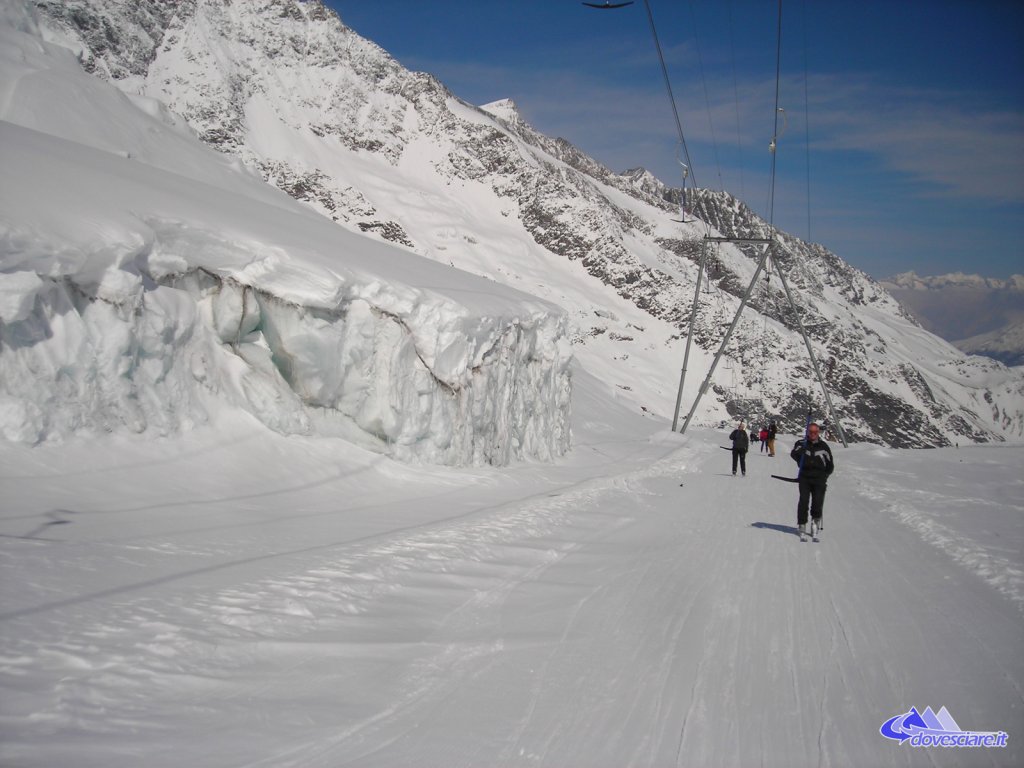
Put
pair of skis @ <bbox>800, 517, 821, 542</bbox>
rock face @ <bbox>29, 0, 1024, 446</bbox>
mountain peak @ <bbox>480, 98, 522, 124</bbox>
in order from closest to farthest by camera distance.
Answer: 1. pair of skis @ <bbox>800, 517, 821, 542</bbox>
2. rock face @ <bbox>29, 0, 1024, 446</bbox>
3. mountain peak @ <bbox>480, 98, 522, 124</bbox>

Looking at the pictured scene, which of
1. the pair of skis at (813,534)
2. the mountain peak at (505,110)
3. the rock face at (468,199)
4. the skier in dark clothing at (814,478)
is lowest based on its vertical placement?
the pair of skis at (813,534)

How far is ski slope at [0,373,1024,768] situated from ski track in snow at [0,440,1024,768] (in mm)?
22

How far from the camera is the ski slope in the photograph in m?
4.15

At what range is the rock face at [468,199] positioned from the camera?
264 feet

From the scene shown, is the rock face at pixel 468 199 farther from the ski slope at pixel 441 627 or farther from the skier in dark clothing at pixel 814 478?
the ski slope at pixel 441 627

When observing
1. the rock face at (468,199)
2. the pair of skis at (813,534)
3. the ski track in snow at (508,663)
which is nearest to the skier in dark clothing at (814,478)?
the pair of skis at (813,534)

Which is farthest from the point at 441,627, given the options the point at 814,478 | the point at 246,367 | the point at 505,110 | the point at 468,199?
the point at 505,110

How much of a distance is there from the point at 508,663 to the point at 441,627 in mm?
845

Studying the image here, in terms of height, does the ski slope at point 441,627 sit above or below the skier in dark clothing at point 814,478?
below

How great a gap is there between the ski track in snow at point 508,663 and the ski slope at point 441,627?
2cm

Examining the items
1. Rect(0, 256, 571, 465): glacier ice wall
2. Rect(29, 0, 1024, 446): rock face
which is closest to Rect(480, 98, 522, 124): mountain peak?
Rect(29, 0, 1024, 446): rock face

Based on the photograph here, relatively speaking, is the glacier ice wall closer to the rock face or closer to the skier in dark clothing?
the skier in dark clothing

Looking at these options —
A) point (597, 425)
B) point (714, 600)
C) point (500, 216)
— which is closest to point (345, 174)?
point (500, 216)

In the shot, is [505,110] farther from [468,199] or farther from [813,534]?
[813,534]
